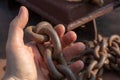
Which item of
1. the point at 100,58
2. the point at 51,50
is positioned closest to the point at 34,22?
the point at 100,58

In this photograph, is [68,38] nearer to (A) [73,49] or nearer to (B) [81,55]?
(A) [73,49]

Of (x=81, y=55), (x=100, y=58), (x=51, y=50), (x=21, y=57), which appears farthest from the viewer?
(x=81, y=55)

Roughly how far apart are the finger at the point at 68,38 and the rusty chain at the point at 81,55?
10cm

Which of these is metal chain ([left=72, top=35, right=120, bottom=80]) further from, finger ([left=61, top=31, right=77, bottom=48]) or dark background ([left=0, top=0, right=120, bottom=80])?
dark background ([left=0, top=0, right=120, bottom=80])

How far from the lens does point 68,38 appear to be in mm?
1472

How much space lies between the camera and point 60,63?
1.40 meters

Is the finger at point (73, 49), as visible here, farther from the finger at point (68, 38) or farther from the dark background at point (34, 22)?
the dark background at point (34, 22)

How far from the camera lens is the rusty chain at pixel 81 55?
52.5 inches

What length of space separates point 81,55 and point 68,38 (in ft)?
1.23

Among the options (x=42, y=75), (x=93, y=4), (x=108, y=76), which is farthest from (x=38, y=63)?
(x=93, y=4)

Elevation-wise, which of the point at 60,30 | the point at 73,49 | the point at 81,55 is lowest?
the point at 81,55

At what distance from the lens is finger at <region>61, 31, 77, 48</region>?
146 centimetres

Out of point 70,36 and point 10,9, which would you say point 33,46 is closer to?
point 70,36

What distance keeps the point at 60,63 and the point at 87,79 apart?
0.93 feet
